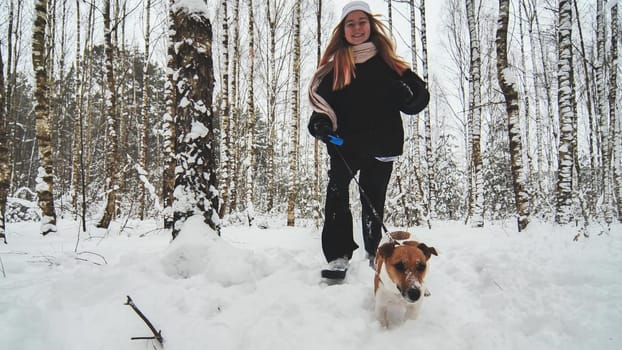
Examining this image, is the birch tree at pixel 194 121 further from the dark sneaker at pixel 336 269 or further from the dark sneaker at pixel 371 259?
the dark sneaker at pixel 371 259

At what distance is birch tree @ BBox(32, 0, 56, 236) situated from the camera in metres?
4.71

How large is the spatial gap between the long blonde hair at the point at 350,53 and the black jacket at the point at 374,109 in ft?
0.16

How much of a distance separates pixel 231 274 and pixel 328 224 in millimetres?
883

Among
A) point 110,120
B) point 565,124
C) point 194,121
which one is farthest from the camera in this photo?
point 110,120

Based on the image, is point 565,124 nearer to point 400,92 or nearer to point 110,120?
point 400,92

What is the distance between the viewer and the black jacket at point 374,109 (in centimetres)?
245

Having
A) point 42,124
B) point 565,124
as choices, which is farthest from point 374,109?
point 42,124

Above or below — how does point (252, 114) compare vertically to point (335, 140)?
above

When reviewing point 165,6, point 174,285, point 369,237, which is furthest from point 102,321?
point 165,6

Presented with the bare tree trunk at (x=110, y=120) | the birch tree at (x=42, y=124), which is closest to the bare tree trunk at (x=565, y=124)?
the birch tree at (x=42, y=124)

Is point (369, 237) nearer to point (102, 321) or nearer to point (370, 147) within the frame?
point (370, 147)

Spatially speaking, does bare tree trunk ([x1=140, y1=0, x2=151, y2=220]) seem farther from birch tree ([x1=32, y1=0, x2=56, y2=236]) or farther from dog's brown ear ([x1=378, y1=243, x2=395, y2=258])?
dog's brown ear ([x1=378, y1=243, x2=395, y2=258])

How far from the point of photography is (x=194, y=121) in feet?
8.93

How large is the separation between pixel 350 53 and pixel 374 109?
526 mm
